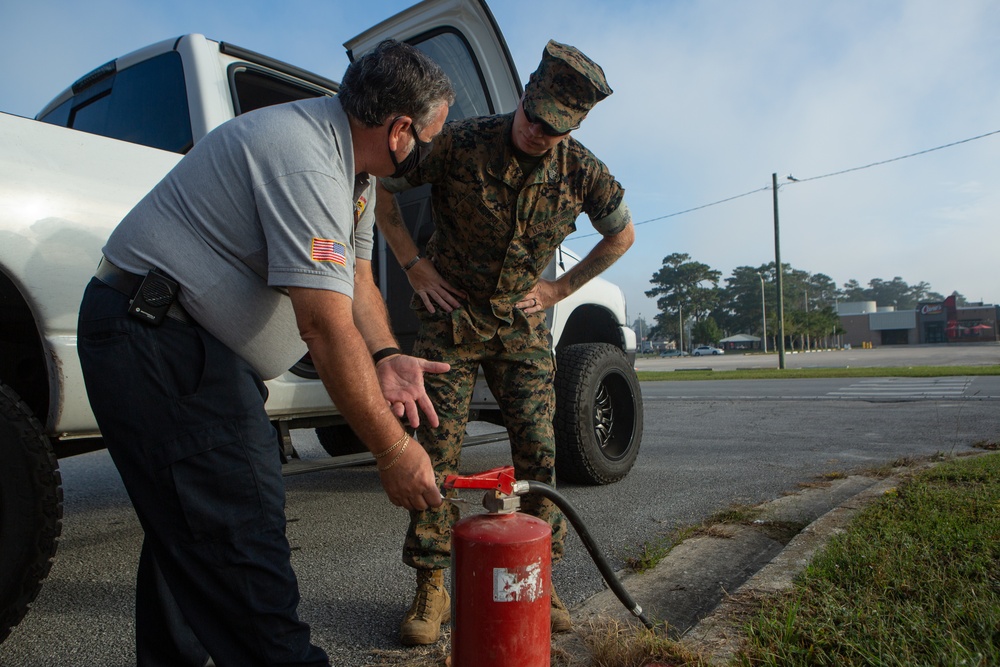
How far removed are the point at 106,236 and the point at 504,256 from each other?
1.27 meters

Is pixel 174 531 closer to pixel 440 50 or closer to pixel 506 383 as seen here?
→ pixel 506 383

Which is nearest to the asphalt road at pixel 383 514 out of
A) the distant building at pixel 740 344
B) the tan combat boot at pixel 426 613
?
the tan combat boot at pixel 426 613

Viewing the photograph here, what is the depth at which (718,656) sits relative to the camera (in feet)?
5.69

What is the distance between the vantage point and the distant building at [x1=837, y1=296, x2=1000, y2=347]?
78438 millimetres

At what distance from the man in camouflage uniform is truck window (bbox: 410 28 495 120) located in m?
1.17

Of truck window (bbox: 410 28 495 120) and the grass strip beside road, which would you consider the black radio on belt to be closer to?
the grass strip beside road

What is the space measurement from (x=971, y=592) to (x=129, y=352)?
2.19 meters

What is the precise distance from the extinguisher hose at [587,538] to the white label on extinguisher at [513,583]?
0.72 ft

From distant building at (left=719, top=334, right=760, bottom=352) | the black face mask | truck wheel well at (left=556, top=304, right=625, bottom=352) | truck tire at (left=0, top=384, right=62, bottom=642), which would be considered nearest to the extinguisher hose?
the black face mask

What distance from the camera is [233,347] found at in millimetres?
1560

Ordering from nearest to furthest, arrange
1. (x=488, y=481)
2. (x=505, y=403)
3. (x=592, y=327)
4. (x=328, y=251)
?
(x=328, y=251), (x=488, y=481), (x=505, y=403), (x=592, y=327)

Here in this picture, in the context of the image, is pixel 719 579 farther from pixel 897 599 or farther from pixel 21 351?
pixel 21 351

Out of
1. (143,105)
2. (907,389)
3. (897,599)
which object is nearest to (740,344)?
(907,389)

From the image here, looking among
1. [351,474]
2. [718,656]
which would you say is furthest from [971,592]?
[351,474]
